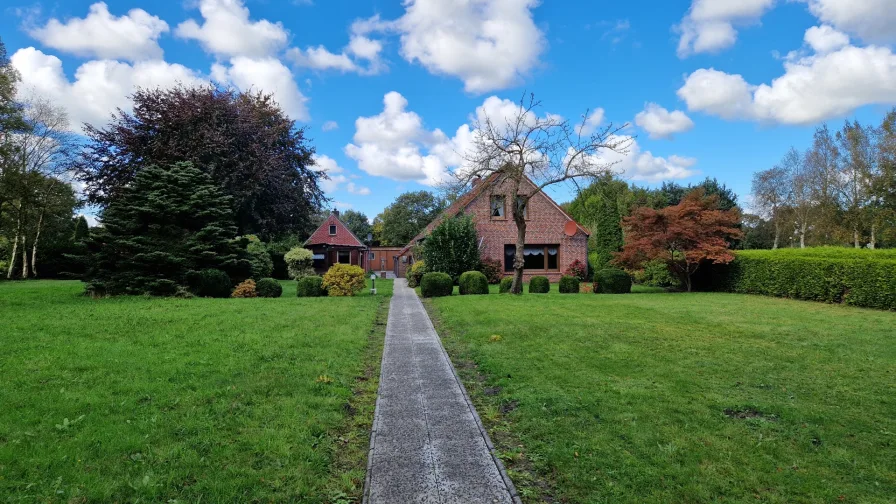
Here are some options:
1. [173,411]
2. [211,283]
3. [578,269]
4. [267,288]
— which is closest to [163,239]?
[211,283]

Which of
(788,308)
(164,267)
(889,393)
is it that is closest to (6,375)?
(889,393)

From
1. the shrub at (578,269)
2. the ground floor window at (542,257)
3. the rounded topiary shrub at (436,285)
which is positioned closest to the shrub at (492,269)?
the ground floor window at (542,257)

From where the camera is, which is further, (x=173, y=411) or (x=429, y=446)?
(x=173, y=411)

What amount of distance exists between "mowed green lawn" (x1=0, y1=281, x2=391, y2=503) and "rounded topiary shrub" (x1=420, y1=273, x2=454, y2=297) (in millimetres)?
8608

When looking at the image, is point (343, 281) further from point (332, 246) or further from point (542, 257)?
point (332, 246)

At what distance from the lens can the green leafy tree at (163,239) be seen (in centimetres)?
1697

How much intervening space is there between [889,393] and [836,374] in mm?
831

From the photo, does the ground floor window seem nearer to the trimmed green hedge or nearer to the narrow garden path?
the trimmed green hedge

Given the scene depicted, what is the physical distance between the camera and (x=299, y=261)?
1159 inches

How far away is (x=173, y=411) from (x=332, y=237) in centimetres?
3613

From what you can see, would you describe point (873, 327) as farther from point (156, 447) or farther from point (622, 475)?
point (156, 447)

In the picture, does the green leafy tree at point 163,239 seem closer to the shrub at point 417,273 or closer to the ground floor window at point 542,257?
the shrub at point 417,273

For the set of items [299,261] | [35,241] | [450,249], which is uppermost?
[35,241]

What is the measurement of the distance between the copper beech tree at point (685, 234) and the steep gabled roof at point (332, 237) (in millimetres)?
25276
